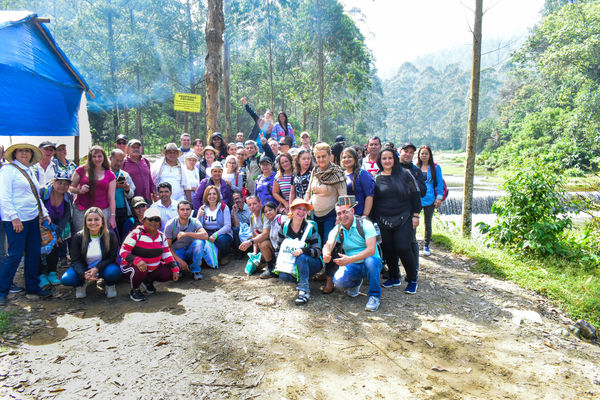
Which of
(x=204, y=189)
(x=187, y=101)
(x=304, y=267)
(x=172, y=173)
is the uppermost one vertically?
(x=187, y=101)

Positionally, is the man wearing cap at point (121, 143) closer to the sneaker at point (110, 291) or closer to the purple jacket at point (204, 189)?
the purple jacket at point (204, 189)

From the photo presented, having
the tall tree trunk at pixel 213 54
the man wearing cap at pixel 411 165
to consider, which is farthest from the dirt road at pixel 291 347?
the tall tree trunk at pixel 213 54

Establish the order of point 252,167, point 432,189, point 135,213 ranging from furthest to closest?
point 252,167 → point 432,189 → point 135,213

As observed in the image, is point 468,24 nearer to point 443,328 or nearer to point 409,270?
point 409,270

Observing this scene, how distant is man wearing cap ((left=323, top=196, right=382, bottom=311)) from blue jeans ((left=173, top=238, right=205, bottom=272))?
6.53 feet

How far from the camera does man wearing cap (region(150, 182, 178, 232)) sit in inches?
209

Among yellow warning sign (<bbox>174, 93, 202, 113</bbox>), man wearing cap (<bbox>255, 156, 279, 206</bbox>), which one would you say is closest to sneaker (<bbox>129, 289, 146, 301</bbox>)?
man wearing cap (<bbox>255, 156, 279, 206</bbox>)

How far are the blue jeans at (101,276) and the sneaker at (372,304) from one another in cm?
310

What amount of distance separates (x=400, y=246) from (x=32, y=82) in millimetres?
6843

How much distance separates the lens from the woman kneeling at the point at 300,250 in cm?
439

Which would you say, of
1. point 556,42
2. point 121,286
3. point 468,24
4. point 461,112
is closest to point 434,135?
point 461,112

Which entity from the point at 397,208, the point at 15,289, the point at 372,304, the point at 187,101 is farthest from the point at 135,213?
the point at 397,208

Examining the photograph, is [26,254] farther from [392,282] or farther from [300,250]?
[392,282]

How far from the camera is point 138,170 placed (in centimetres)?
572
